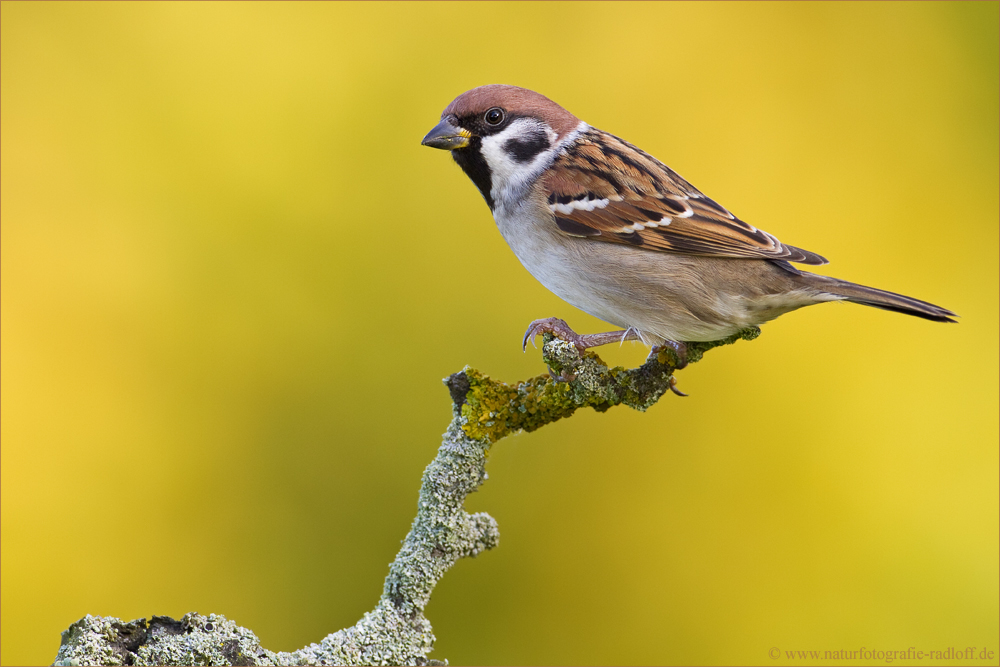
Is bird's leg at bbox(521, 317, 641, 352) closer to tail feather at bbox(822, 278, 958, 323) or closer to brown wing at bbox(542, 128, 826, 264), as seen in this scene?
brown wing at bbox(542, 128, 826, 264)

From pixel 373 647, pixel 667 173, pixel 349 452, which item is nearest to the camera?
pixel 373 647

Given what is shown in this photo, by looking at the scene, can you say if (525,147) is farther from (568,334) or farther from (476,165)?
(568,334)

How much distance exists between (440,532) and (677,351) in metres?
0.74

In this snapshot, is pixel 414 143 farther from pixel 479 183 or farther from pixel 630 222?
pixel 630 222

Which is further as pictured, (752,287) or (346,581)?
(346,581)

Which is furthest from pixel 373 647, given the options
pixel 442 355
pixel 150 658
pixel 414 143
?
pixel 414 143

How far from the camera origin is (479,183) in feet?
8.80

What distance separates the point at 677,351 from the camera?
2156 millimetres

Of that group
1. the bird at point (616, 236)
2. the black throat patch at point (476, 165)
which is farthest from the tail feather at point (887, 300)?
the black throat patch at point (476, 165)

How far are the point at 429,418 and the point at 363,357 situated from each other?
337 mm

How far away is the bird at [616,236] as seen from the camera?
7.75 ft

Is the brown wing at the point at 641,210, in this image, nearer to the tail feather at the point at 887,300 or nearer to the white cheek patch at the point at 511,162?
the white cheek patch at the point at 511,162

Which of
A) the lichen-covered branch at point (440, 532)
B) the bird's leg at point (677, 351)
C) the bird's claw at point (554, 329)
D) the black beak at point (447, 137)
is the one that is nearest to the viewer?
the lichen-covered branch at point (440, 532)

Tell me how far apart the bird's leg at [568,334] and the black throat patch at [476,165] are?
1.59ft
